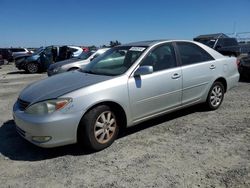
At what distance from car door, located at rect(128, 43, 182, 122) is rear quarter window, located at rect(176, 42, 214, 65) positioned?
243 millimetres

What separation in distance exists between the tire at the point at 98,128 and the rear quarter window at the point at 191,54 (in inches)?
75.2

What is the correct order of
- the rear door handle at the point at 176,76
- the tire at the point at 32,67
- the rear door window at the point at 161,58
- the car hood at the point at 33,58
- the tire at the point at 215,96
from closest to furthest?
the rear door window at the point at 161,58
the rear door handle at the point at 176,76
the tire at the point at 215,96
the tire at the point at 32,67
the car hood at the point at 33,58

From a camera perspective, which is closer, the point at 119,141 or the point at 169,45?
the point at 119,141

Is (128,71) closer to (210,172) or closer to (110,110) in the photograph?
(110,110)

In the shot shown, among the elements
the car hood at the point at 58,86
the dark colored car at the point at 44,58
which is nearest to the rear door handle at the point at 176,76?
the car hood at the point at 58,86

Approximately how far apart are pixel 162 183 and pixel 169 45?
2.83 meters

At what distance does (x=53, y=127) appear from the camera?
Result: 12.8 feet

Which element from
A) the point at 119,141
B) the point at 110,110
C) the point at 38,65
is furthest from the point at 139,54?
the point at 38,65

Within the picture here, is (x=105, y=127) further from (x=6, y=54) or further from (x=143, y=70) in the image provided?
(x=6, y=54)

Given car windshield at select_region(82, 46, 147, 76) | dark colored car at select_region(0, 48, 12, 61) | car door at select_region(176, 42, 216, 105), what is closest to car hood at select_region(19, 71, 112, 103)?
car windshield at select_region(82, 46, 147, 76)

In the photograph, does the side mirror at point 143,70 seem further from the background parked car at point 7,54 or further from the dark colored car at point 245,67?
the background parked car at point 7,54

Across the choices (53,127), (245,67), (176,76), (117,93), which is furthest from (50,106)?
(245,67)

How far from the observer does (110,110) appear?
14.3 ft

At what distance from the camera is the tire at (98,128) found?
4090 mm
